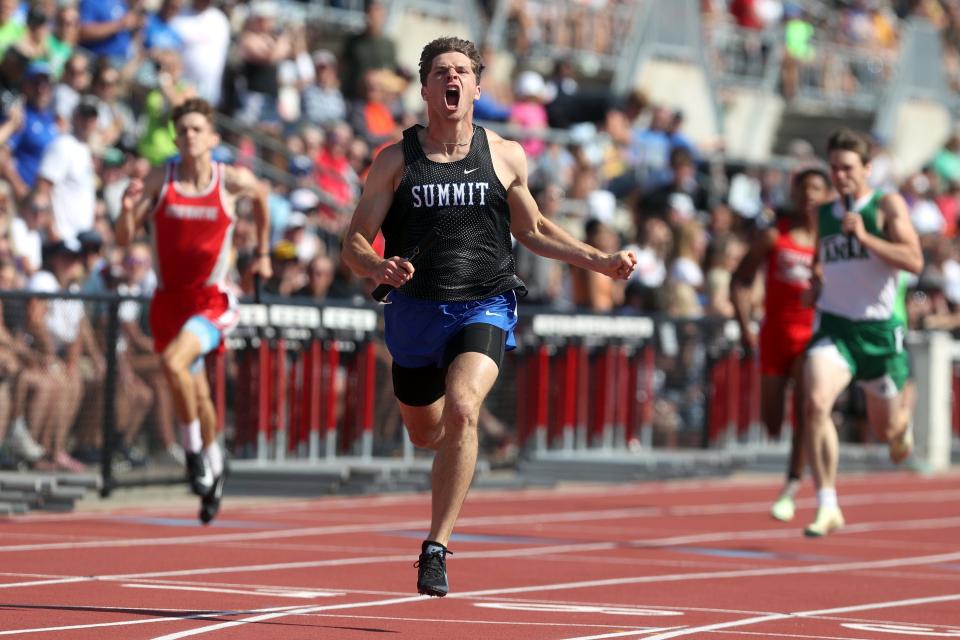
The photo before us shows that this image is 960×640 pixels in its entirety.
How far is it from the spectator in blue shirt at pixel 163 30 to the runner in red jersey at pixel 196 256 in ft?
22.3

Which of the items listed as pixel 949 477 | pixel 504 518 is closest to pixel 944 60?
pixel 949 477

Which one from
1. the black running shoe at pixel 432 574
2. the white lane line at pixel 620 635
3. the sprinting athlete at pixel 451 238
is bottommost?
the white lane line at pixel 620 635

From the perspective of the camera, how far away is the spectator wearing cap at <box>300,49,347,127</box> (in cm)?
2067

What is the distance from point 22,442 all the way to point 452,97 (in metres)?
6.25

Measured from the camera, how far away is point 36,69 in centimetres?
1641

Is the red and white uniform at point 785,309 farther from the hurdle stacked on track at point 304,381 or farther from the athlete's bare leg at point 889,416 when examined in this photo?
the hurdle stacked on track at point 304,381

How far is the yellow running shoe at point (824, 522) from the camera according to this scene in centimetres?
1191

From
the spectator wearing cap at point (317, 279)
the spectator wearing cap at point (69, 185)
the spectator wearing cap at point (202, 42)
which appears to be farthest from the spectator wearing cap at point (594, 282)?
the spectator wearing cap at point (69, 185)

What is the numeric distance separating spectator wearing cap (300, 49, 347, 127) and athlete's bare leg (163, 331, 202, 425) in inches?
344

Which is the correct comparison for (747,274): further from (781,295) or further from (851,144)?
(851,144)

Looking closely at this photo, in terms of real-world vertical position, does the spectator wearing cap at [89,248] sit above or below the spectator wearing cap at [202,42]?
below

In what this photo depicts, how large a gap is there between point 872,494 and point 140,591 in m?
10.8

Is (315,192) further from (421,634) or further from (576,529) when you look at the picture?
(421,634)

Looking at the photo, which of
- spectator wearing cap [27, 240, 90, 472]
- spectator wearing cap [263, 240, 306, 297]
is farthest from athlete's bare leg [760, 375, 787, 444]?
spectator wearing cap [27, 240, 90, 472]
